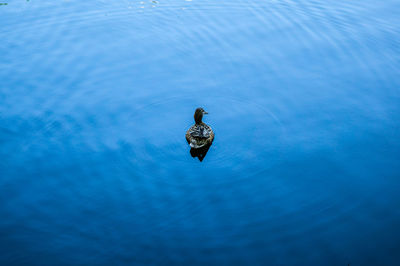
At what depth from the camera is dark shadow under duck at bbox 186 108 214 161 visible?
6008 mm

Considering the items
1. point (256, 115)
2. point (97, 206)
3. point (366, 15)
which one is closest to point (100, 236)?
point (97, 206)

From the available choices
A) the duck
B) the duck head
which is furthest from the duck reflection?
the duck head

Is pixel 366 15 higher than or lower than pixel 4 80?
higher

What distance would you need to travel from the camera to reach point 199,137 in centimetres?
600

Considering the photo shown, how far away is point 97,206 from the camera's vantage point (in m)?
5.42

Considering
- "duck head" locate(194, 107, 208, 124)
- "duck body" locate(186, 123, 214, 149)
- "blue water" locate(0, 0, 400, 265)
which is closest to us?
"blue water" locate(0, 0, 400, 265)

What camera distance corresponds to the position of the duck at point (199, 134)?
6.00 meters

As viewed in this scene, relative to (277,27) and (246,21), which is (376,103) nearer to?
(277,27)

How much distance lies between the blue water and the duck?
227 mm

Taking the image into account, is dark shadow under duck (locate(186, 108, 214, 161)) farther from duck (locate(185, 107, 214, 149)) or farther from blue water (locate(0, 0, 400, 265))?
blue water (locate(0, 0, 400, 265))

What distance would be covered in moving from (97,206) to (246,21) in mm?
7154

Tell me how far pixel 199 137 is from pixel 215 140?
1.70 ft

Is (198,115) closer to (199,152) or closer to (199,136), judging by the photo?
(199,136)

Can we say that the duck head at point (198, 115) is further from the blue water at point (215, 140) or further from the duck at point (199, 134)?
the blue water at point (215, 140)
